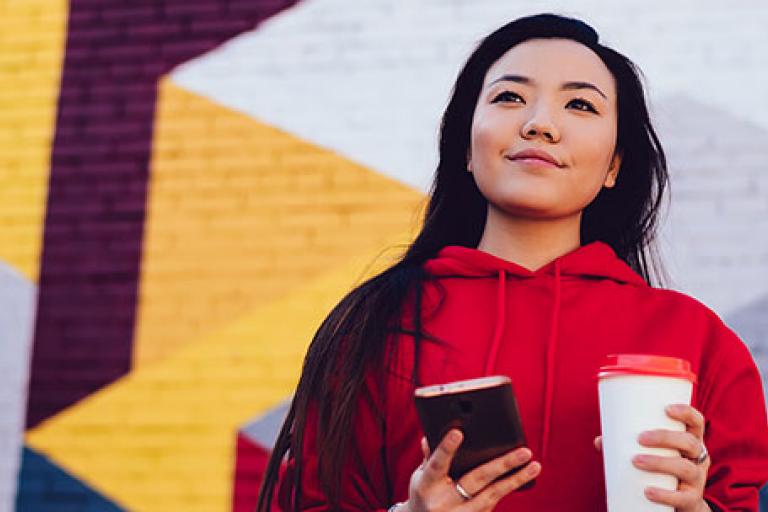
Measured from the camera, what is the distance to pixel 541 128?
165cm

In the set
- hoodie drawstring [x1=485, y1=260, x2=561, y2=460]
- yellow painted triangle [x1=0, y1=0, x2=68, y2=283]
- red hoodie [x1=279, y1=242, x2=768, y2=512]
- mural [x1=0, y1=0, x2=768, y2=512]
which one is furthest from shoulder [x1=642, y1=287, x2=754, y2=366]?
yellow painted triangle [x1=0, y1=0, x2=68, y2=283]

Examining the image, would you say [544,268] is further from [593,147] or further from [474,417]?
[474,417]

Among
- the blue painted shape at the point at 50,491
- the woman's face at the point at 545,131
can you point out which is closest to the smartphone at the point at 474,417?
the woman's face at the point at 545,131

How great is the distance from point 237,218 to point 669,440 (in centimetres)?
247

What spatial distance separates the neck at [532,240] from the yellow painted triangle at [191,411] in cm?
170

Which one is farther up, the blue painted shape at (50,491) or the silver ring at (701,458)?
the silver ring at (701,458)

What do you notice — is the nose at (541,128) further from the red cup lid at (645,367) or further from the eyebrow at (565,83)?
the red cup lid at (645,367)

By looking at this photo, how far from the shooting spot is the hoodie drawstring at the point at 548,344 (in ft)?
5.00

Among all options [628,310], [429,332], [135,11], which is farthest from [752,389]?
[135,11]

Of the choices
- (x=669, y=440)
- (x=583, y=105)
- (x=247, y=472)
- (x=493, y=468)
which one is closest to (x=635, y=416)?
(x=669, y=440)

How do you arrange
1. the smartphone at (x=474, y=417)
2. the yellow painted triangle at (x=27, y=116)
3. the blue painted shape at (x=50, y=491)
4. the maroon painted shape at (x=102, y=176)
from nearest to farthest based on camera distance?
1. the smartphone at (x=474, y=417)
2. the blue painted shape at (x=50, y=491)
3. the maroon painted shape at (x=102, y=176)
4. the yellow painted triangle at (x=27, y=116)

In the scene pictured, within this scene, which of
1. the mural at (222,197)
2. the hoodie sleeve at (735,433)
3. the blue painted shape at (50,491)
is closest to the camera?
the hoodie sleeve at (735,433)

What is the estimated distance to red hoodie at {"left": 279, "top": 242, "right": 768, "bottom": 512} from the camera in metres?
1.51

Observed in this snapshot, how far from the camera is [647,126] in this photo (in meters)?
1.89
